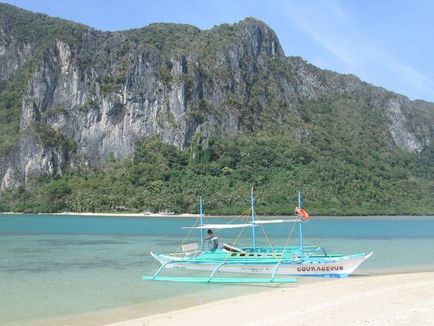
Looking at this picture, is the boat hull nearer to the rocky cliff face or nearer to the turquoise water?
the turquoise water

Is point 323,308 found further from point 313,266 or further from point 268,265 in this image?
point 268,265

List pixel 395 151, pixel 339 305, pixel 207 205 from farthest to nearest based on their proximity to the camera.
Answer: pixel 395 151 < pixel 207 205 < pixel 339 305

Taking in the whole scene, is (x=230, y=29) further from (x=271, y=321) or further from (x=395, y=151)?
(x=271, y=321)

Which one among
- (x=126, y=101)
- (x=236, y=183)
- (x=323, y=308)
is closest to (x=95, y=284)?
(x=323, y=308)

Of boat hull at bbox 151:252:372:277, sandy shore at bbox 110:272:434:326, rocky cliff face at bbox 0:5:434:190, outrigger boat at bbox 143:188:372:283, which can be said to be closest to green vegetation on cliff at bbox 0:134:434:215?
rocky cliff face at bbox 0:5:434:190

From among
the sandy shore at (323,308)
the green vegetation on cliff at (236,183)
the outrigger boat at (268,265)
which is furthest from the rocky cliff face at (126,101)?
the sandy shore at (323,308)

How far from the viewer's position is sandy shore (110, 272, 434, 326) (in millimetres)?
15227

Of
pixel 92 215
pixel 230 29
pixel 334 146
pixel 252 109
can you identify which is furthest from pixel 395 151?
pixel 92 215

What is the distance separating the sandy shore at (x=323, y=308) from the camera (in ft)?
50.0

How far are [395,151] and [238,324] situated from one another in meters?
173

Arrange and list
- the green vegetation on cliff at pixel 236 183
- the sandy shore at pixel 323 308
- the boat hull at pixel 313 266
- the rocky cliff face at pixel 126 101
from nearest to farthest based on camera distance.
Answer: the sandy shore at pixel 323 308, the boat hull at pixel 313 266, the green vegetation on cliff at pixel 236 183, the rocky cliff face at pixel 126 101

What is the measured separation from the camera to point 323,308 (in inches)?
→ 675

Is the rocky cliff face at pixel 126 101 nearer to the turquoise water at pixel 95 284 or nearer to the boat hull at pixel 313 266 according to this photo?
the turquoise water at pixel 95 284

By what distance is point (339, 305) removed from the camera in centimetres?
1759
